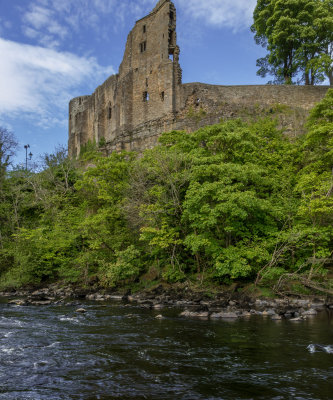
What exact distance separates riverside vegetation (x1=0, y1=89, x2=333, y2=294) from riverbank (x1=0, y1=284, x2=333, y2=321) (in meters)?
0.94

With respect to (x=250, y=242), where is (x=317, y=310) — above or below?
below

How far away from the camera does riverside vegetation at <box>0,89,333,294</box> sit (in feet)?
66.9

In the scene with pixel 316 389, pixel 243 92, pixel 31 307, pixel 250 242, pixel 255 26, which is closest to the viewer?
pixel 316 389

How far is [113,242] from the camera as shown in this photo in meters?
26.9

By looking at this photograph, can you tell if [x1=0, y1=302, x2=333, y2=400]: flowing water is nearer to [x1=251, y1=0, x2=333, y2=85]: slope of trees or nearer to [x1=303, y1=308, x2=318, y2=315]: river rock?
[x1=303, y1=308, x2=318, y2=315]: river rock

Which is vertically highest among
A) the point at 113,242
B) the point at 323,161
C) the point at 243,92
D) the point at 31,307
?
the point at 243,92

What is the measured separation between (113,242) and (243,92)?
22317 mm

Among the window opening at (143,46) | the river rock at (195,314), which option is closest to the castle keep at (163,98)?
the window opening at (143,46)

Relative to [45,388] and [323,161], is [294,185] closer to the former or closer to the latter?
[323,161]

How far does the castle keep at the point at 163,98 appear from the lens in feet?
119

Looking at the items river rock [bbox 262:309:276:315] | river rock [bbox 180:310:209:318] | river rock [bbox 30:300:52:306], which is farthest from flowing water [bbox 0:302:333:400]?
river rock [bbox 30:300:52:306]

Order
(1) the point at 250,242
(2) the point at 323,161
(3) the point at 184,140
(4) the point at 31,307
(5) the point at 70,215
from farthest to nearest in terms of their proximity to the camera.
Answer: (5) the point at 70,215, (3) the point at 184,140, (2) the point at 323,161, (1) the point at 250,242, (4) the point at 31,307

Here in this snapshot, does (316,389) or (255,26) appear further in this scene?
(255,26)

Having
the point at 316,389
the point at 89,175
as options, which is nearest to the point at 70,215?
the point at 89,175
